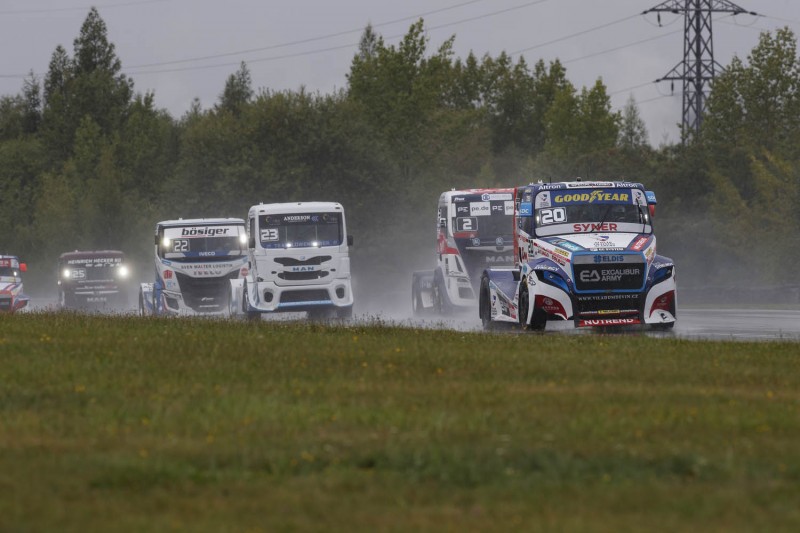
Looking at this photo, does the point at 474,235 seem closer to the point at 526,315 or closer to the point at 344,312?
the point at 344,312

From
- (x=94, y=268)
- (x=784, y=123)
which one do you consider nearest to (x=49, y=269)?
(x=94, y=268)

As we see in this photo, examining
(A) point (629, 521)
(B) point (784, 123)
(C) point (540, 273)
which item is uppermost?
(B) point (784, 123)

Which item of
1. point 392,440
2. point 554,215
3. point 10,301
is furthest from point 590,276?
point 10,301

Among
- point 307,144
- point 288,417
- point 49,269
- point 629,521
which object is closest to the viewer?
point 629,521

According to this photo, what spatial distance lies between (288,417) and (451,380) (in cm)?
328

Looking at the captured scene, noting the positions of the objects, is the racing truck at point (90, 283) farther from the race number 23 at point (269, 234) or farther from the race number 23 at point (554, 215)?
the race number 23 at point (554, 215)

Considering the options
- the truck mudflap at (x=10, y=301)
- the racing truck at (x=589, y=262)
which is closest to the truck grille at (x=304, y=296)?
→ the racing truck at (x=589, y=262)

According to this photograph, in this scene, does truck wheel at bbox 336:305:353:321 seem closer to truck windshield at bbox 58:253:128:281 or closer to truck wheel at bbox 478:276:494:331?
truck wheel at bbox 478:276:494:331

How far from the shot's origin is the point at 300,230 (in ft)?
112

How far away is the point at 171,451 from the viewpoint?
9.94m

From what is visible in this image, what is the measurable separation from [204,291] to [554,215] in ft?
51.8

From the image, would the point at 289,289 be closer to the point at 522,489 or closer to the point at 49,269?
the point at 522,489

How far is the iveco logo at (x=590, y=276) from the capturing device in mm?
23812

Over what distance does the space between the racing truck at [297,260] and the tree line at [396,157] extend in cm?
2088
